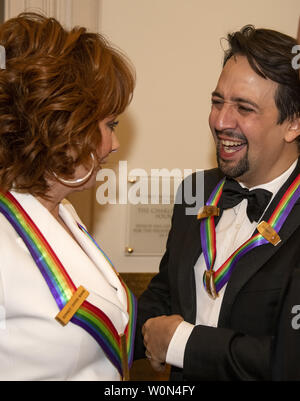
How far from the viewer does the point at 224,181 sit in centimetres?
194

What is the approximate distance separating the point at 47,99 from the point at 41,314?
54 cm

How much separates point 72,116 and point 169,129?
132cm

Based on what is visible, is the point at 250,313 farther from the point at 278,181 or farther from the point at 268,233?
the point at 278,181

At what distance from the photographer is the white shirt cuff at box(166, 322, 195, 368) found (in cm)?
160

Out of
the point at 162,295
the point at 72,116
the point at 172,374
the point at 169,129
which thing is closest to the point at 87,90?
the point at 72,116

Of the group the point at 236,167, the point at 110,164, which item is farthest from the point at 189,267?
the point at 110,164

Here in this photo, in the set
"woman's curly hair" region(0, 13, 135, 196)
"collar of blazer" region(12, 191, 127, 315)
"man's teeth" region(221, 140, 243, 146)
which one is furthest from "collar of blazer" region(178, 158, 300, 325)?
"woman's curly hair" region(0, 13, 135, 196)

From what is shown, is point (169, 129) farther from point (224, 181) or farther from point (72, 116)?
point (72, 116)

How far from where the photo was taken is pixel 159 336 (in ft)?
5.47

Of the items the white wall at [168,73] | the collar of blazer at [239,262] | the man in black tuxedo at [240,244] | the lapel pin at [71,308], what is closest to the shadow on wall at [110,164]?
the white wall at [168,73]

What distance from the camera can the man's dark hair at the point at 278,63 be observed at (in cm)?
178

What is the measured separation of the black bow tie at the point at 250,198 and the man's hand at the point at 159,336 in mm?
427

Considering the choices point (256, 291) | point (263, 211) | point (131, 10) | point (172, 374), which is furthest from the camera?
point (131, 10)
